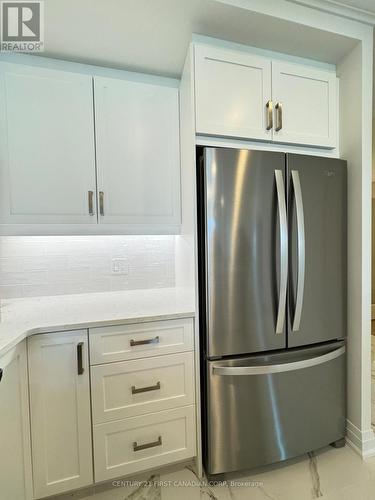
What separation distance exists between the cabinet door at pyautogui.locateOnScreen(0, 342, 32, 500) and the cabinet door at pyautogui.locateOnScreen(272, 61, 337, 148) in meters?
1.71

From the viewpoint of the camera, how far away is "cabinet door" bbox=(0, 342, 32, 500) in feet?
3.11

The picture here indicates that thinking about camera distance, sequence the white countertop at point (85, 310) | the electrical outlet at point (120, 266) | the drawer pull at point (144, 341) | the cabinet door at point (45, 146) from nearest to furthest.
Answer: the white countertop at point (85, 310) < the drawer pull at point (144, 341) < the cabinet door at point (45, 146) < the electrical outlet at point (120, 266)

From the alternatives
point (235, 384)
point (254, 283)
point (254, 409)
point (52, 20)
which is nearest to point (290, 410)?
point (254, 409)

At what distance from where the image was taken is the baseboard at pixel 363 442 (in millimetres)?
1493

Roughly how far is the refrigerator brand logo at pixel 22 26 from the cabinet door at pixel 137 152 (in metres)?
0.33

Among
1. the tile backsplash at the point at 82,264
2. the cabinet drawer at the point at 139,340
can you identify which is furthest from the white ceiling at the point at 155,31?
the cabinet drawer at the point at 139,340

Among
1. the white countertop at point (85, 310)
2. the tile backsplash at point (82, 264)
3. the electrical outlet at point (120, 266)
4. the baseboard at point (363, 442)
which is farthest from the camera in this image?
the electrical outlet at point (120, 266)

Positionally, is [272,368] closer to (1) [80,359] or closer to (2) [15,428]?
(1) [80,359]

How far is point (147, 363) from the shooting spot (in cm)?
128

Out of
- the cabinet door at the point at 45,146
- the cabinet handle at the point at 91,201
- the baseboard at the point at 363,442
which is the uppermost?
the cabinet door at the point at 45,146

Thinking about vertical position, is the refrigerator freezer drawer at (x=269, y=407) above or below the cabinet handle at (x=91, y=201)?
below

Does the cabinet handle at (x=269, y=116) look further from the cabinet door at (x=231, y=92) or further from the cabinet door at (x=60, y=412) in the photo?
the cabinet door at (x=60, y=412)

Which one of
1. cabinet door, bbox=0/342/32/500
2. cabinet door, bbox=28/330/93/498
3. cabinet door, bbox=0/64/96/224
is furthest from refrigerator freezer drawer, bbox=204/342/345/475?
cabinet door, bbox=0/64/96/224

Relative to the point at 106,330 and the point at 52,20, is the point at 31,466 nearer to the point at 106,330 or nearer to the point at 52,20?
the point at 106,330
